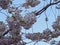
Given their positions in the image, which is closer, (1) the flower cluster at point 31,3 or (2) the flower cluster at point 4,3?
(2) the flower cluster at point 4,3

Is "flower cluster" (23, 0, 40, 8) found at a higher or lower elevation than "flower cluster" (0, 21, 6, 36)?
higher

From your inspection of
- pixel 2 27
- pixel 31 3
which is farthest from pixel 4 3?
pixel 31 3

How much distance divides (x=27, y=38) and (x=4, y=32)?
63cm

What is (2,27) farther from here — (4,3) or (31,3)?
(31,3)

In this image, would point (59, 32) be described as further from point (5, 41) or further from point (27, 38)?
point (5, 41)

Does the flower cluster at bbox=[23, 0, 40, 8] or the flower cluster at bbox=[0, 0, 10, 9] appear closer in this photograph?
the flower cluster at bbox=[0, 0, 10, 9]

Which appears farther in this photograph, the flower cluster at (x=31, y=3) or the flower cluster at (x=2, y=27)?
the flower cluster at (x=31, y=3)

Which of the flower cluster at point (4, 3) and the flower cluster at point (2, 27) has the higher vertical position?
the flower cluster at point (4, 3)

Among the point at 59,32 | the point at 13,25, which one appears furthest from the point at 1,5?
the point at 59,32

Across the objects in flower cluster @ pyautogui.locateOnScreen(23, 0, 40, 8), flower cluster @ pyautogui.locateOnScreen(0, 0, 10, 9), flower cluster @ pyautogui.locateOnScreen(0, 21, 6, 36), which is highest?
flower cluster @ pyautogui.locateOnScreen(23, 0, 40, 8)

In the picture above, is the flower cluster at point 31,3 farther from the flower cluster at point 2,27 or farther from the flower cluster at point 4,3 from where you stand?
the flower cluster at point 2,27

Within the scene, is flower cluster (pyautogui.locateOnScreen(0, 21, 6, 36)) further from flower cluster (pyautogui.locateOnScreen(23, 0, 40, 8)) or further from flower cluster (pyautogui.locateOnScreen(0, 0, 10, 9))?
flower cluster (pyautogui.locateOnScreen(23, 0, 40, 8))

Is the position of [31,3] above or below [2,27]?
above

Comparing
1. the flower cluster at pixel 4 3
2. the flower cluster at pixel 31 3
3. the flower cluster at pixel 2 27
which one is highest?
the flower cluster at pixel 31 3
